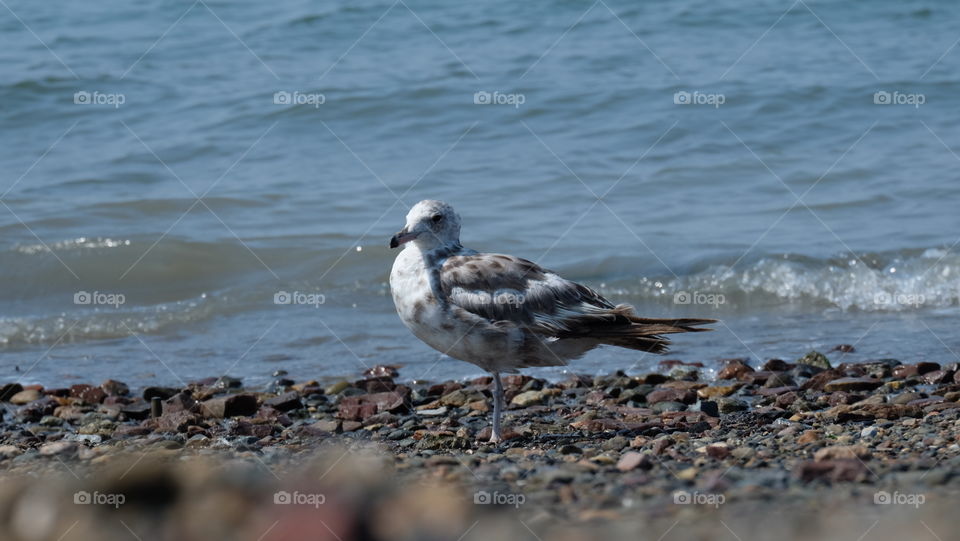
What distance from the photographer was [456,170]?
11.6m

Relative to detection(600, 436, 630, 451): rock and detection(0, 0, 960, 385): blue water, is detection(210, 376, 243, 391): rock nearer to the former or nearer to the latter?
detection(0, 0, 960, 385): blue water

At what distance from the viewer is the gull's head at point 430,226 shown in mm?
5715

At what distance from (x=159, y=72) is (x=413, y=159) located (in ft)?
16.0

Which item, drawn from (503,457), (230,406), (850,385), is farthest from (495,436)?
(850,385)

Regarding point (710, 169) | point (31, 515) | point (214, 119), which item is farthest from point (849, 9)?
point (31, 515)

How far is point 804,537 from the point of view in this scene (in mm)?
3404

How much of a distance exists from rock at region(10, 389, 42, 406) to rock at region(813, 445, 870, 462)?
14.7 feet

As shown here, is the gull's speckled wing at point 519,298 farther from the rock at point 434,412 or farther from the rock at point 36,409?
the rock at point 36,409

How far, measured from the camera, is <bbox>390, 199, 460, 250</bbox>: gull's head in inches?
225

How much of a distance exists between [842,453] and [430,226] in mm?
2194

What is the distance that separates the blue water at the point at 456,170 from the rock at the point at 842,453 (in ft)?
9.46

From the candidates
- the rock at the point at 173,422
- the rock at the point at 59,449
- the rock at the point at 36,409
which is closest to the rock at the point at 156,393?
the rock at the point at 36,409

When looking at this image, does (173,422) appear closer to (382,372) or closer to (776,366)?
(382,372)

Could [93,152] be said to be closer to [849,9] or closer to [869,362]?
[869,362]
